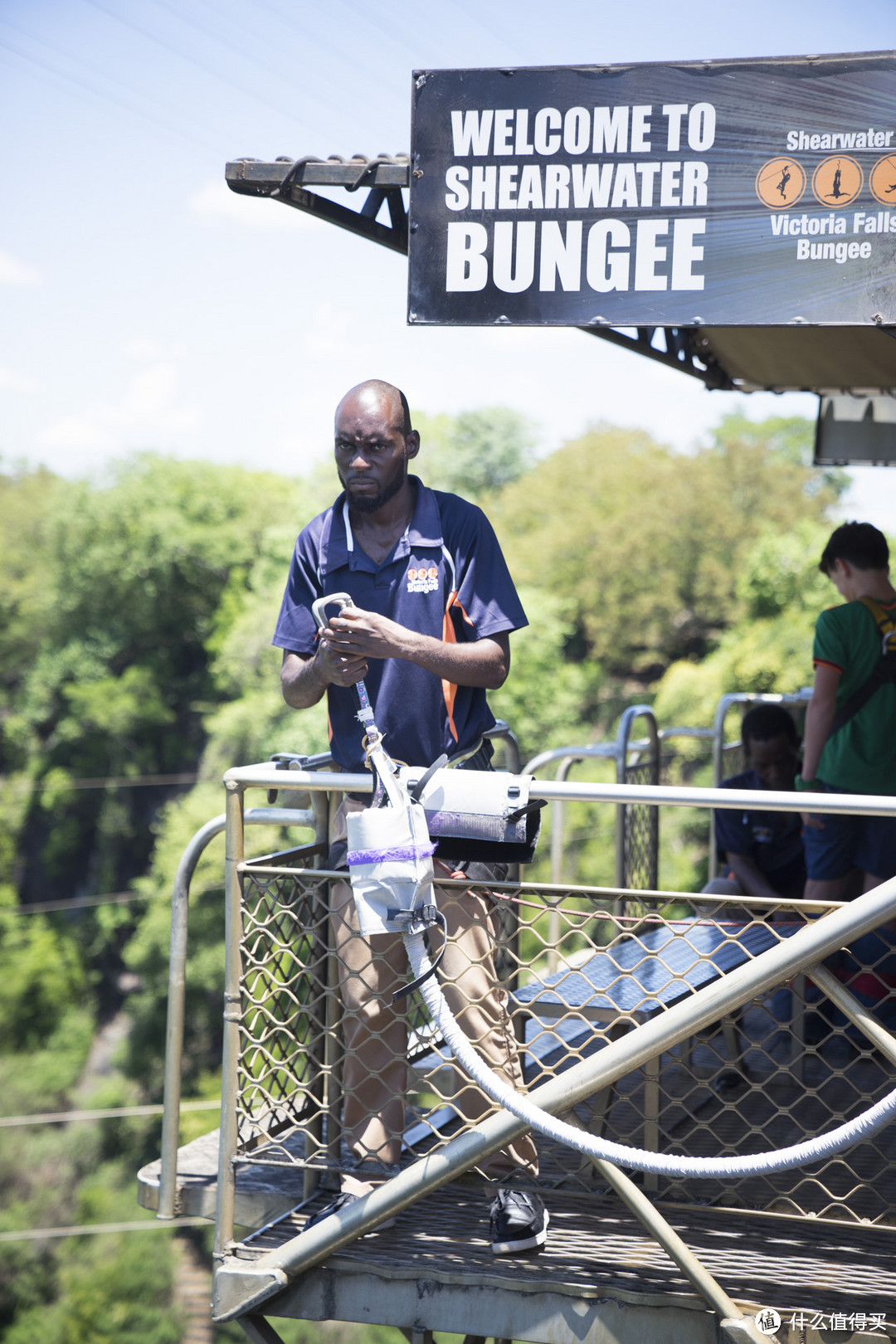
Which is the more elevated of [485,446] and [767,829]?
[485,446]

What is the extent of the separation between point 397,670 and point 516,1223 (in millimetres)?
1312

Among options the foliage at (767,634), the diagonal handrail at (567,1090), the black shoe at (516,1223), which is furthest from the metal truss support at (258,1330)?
the foliage at (767,634)

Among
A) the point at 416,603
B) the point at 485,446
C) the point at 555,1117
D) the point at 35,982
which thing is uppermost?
the point at 485,446

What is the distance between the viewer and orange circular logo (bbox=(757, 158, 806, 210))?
9.73 feet

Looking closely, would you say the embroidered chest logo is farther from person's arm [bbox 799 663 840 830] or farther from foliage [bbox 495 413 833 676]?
foliage [bbox 495 413 833 676]

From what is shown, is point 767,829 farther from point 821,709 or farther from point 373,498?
point 373,498

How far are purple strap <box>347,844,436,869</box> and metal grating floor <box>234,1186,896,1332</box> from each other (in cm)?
98

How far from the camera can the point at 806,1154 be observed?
239cm

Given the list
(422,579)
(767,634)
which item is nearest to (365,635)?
(422,579)

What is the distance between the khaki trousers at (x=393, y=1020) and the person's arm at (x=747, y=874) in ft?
7.26

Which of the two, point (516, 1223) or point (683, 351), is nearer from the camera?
point (516, 1223)

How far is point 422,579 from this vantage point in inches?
120

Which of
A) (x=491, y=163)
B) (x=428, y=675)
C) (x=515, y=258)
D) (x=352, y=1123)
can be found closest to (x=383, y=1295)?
(x=352, y=1123)

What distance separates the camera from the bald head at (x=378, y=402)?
305 cm
